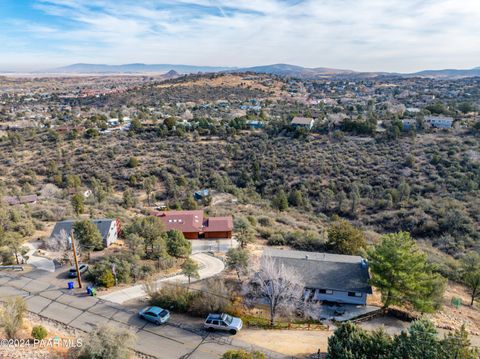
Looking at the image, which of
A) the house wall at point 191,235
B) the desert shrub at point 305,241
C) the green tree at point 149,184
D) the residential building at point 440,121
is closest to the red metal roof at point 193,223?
the house wall at point 191,235

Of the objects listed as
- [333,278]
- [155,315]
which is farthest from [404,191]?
[155,315]

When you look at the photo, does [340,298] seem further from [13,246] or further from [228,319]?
[13,246]

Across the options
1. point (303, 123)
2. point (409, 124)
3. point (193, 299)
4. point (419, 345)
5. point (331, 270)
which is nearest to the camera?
point (419, 345)

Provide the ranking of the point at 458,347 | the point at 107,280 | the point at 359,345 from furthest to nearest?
1. the point at 107,280
2. the point at 359,345
3. the point at 458,347

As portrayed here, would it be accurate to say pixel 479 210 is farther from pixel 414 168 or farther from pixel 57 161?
pixel 57 161

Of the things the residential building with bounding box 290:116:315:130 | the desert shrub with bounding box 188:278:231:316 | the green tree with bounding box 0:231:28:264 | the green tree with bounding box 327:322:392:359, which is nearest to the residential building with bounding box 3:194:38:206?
the green tree with bounding box 0:231:28:264

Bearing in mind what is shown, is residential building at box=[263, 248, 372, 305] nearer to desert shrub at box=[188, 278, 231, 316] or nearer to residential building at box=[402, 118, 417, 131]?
desert shrub at box=[188, 278, 231, 316]
